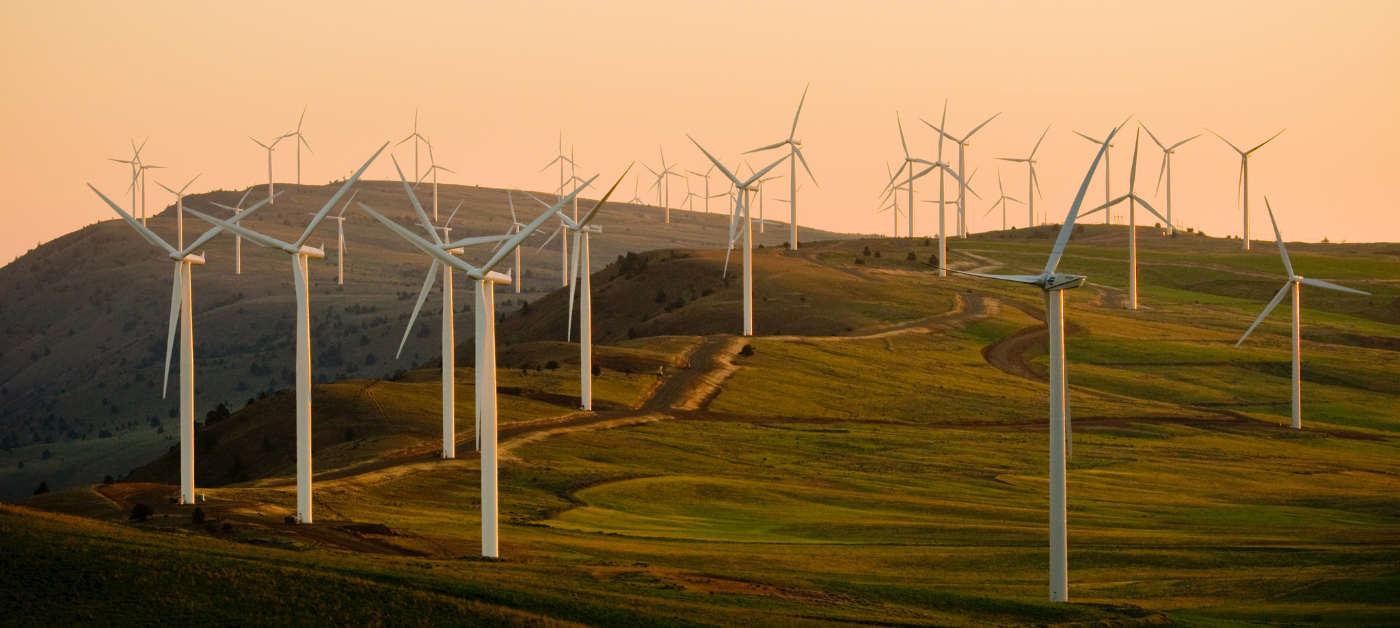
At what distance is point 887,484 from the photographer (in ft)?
292

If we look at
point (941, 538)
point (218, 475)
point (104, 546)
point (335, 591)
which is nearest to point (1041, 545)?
point (941, 538)

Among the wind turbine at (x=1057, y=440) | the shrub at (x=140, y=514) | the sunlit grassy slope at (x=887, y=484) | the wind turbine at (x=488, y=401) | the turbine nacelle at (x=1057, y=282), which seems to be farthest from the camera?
the shrub at (x=140, y=514)

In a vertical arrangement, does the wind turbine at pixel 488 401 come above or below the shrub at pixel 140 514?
above

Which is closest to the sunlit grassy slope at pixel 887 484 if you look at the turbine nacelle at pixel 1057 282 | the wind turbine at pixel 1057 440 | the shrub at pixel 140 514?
the wind turbine at pixel 1057 440

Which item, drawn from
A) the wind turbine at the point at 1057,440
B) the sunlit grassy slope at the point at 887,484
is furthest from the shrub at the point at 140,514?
the wind turbine at the point at 1057,440

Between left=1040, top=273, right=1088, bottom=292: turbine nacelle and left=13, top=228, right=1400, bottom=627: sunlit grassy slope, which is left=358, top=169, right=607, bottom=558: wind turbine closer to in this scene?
left=13, top=228, right=1400, bottom=627: sunlit grassy slope

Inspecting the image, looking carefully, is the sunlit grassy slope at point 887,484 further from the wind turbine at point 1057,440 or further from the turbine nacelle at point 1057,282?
the turbine nacelle at point 1057,282

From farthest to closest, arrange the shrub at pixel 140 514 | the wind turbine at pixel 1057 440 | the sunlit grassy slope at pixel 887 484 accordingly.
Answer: the shrub at pixel 140 514 < the wind turbine at pixel 1057 440 < the sunlit grassy slope at pixel 887 484

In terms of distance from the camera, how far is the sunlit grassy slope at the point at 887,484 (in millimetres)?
48406

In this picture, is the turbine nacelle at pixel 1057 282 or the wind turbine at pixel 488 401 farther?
the wind turbine at pixel 488 401

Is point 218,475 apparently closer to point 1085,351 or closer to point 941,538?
point 941,538

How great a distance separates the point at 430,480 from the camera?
269 ft

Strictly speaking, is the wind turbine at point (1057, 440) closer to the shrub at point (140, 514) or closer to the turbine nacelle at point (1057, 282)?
the turbine nacelle at point (1057, 282)

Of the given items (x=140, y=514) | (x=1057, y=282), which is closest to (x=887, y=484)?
(x=1057, y=282)
